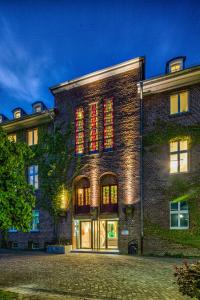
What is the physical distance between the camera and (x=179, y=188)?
64.5ft

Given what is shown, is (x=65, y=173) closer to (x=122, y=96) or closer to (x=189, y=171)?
(x=122, y=96)

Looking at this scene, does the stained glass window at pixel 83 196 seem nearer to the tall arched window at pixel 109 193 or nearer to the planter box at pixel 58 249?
the tall arched window at pixel 109 193

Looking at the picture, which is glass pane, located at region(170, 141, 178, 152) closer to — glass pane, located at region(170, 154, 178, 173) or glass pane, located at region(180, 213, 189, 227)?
glass pane, located at region(170, 154, 178, 173)

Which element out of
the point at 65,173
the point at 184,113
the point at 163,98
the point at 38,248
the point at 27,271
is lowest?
the point at 38,248

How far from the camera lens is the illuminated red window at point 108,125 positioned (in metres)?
23.1

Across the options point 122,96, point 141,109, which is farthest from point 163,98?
point 122,96

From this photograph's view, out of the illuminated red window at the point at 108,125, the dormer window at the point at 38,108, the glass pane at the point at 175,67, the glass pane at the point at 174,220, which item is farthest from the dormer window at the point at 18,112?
the glass pane at the point at 174,220

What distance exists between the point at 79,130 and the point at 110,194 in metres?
5.94

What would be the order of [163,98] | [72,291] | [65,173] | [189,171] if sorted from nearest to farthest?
1. [72,291]
2. [189,171]
3. [163,98]
4. [65,173]

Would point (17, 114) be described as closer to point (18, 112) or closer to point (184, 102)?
point (18, 112)

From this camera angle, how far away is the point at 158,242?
1992cm

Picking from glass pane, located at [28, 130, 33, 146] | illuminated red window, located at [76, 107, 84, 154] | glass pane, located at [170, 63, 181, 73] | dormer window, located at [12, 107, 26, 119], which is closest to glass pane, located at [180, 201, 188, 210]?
illuminated red window, located at [76, 107, 84, 154]

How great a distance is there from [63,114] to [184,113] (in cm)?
1057

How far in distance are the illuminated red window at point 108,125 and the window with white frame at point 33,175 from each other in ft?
25.8
